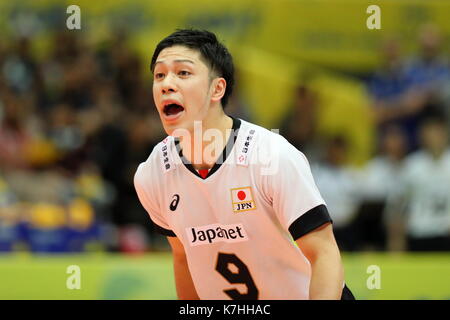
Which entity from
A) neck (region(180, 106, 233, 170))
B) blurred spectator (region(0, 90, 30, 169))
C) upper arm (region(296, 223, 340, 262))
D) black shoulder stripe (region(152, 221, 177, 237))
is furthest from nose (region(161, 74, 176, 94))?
blurred spectator (region(0, 90, 30, 169))

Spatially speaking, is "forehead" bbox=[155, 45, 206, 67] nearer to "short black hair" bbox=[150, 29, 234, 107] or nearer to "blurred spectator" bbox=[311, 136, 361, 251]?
"short black hair" bbox=[150, 29, 234, 107]

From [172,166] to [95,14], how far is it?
8.47 meters

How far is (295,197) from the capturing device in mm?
4383

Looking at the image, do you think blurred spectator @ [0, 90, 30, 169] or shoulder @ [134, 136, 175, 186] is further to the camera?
blurred spectator @ [0, 90, 30, 169]

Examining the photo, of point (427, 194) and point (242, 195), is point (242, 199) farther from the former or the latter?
point (427, 194)

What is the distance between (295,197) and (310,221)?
16cm

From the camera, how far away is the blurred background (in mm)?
8914

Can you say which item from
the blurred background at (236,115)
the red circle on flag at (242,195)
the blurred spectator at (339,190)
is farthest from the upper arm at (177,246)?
the blurred spectator at (339,190)

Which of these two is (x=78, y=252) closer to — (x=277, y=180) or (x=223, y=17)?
(x=223, y=17)

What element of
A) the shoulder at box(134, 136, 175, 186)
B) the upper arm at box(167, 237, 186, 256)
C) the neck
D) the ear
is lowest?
the upper arm at box(167, 237, 186, 256)

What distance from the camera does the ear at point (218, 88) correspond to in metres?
4.78

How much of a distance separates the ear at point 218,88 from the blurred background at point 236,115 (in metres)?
4.00

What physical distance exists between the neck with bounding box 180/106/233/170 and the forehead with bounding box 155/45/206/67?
33cm
